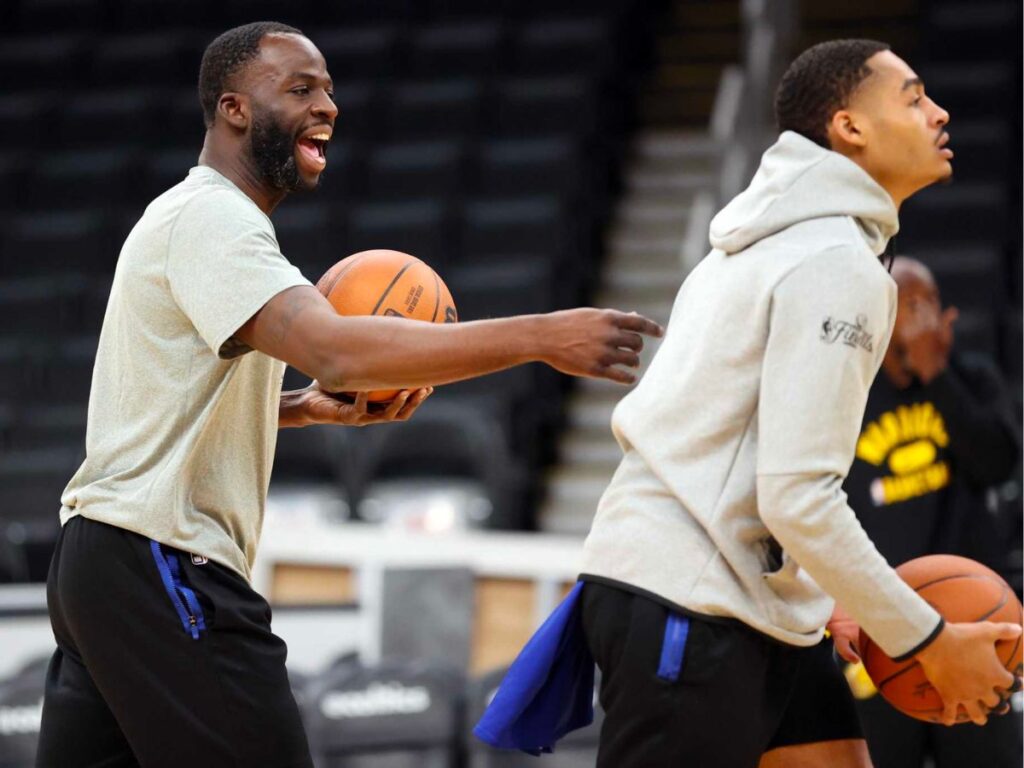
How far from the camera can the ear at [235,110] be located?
269 centimetres

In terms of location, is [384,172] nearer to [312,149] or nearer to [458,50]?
A: [458,50]

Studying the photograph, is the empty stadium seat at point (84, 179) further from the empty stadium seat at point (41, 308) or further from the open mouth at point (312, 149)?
the open mouth at point (312, 149)

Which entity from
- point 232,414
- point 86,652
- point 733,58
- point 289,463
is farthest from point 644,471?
point 733,58

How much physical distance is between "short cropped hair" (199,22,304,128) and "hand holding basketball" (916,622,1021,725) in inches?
53.5

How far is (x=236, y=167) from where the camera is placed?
8.84 ft

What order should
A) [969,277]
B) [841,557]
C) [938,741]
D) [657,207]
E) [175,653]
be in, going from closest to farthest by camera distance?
[841,557] → [175,653] → [938,741] → [969,277] → [657,207]

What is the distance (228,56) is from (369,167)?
22.0 ft

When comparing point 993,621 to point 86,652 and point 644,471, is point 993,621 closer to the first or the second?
point 644,471

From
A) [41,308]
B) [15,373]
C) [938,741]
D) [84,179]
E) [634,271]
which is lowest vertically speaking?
[15,373]

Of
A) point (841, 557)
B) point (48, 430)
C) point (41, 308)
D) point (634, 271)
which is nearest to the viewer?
point (841, 557)

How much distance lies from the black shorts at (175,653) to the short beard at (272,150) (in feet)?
1.98

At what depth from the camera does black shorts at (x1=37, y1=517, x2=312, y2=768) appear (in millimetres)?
2490

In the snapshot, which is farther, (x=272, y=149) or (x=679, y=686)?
(x=272, y=149)

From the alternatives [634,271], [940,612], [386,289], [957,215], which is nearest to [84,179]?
[634,271]
